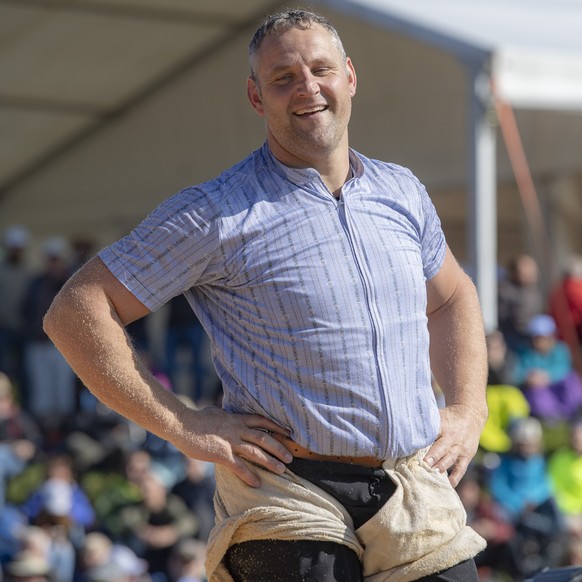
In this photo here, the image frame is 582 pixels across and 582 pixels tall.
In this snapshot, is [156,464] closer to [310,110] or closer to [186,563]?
[186,563]

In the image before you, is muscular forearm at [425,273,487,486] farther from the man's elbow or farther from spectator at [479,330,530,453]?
spectator at [479,330,530,453]

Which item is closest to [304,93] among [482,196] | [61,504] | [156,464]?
[61,504]

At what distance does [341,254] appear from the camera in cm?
284

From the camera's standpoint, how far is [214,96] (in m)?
14.1

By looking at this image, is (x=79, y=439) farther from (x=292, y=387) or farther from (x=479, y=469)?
(x=292, y=387)

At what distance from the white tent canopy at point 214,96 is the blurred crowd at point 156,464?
0.96 m

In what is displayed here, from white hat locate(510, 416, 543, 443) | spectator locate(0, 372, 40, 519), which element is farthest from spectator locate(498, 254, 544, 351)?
spectator locate(0, 372, 40, 519)

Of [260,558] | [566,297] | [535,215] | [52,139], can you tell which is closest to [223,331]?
[260,558]

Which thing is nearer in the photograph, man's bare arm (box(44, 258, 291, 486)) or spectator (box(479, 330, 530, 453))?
man's bare arm (box(44, 258, 291, 486))

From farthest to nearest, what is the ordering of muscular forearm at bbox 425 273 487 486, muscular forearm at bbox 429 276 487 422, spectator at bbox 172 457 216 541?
spectator at bbox 172 457 216 541 < muscular forearm at bbox 429 276 487 422 < muscular forearm at bbox 425 273 487 486

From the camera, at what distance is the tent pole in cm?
913

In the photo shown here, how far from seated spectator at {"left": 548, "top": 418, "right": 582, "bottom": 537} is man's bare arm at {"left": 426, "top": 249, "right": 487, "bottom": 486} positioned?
6.92 meters

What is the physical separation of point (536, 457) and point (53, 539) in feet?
11.7

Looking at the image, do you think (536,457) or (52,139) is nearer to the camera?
(536,457)
